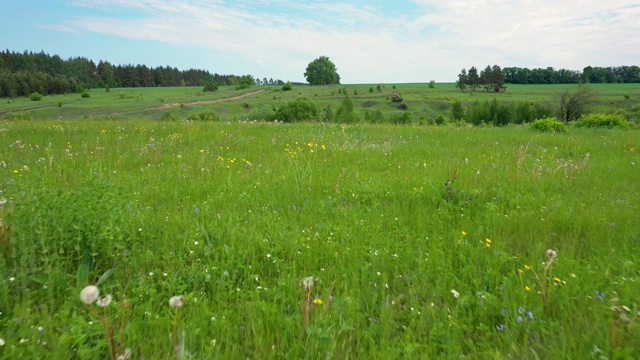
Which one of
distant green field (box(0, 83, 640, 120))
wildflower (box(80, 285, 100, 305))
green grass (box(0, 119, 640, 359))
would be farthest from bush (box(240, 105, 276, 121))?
wildflower (box(80, 285, 100, 305))

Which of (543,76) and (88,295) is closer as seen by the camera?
(88,295)

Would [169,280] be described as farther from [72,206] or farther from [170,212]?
[170,212]

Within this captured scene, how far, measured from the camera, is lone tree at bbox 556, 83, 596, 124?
44.0 meters

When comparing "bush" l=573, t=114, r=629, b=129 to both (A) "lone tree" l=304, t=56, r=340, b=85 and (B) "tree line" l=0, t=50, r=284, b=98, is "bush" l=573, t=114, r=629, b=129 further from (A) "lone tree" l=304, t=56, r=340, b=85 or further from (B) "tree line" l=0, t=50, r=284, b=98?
(B) "tree line" l=0, t=50, r=284, b=98

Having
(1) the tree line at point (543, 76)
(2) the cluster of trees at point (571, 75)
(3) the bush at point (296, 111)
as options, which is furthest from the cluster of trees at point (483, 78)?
(3) the bush at point (296, 111)

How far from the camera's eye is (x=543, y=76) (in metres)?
140

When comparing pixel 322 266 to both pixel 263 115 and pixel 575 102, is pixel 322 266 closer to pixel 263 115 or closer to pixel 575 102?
pixel 263 115

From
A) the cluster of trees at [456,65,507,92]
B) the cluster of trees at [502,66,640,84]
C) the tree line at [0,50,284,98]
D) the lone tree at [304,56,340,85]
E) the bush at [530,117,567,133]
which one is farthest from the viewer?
the lone tree at [304,56,340,85]

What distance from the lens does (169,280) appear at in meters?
2.79

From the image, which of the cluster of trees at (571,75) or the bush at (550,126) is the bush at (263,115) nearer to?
the bush at (550,126)

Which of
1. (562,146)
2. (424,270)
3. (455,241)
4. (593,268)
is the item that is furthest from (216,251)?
(562,146)

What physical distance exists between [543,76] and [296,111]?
141 metres

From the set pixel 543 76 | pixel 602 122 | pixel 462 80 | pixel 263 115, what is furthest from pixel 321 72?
pixel 602 122

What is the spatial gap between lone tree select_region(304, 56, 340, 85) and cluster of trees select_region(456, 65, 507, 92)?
1990 inches
